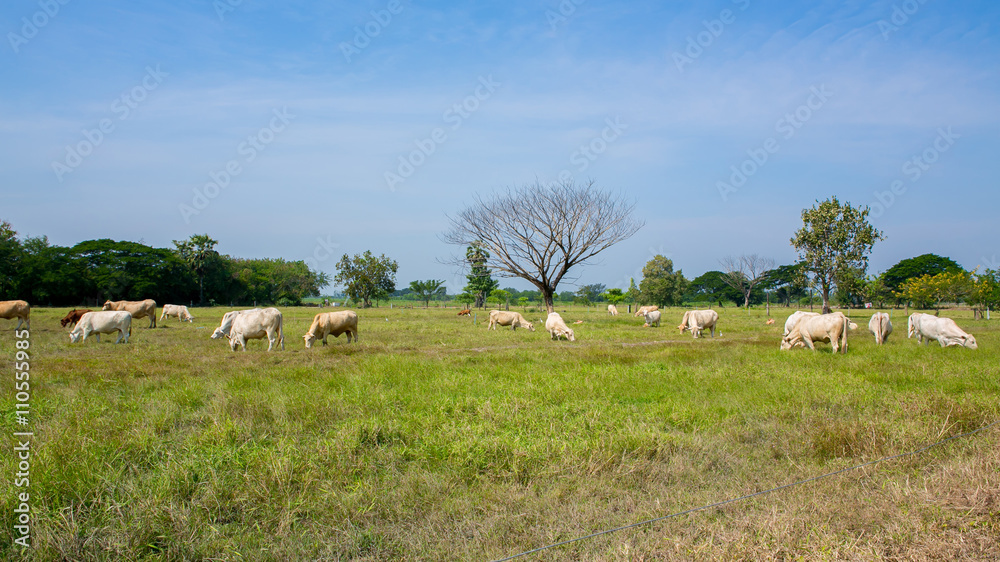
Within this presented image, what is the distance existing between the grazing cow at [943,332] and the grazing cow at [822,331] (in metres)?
3.89

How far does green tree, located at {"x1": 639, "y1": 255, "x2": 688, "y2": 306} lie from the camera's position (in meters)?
61.4

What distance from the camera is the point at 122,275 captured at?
169 feet

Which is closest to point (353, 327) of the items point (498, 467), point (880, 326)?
point (498, 467)

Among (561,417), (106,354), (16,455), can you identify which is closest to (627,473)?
(561,417)

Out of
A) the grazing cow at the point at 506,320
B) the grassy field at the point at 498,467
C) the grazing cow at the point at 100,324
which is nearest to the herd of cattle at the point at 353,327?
the grazing cow at the point at 100,324

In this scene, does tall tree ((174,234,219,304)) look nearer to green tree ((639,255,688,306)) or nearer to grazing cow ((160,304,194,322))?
grazing cow ((160,304,194,322))

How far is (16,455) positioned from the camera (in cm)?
459

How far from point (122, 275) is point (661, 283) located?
56.3m

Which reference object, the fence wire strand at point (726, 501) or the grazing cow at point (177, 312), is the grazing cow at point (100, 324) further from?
the fence wire strand at point (726, 501)

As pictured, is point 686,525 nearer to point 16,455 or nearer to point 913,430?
point 913,430

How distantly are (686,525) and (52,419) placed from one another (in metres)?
6.67

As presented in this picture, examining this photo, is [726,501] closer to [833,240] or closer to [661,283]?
[833,240]

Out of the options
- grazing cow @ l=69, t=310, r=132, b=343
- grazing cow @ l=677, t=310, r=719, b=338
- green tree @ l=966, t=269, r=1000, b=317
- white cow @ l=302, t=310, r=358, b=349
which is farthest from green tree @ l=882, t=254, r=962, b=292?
grazing cow @ l=69, t=310, r=132, b=343

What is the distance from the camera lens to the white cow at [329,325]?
1556cm
